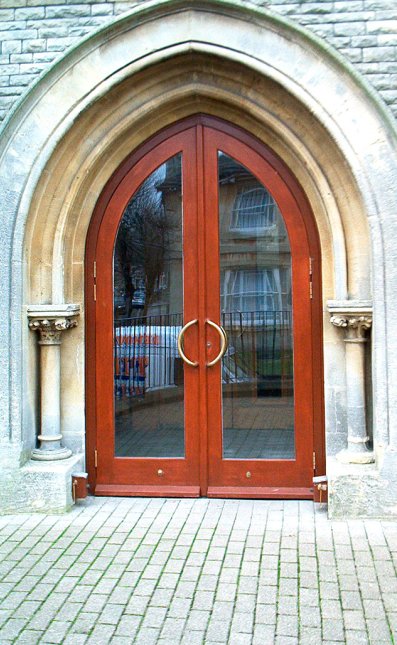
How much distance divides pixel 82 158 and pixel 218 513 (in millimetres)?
2851

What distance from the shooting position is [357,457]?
5.09 meters

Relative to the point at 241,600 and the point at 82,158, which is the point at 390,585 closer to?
the point at 241,600

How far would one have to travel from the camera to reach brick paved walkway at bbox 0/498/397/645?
3436mm

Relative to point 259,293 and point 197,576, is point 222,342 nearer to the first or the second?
point 259,293

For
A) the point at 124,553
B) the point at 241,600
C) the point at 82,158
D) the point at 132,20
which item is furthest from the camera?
the point at 82,158

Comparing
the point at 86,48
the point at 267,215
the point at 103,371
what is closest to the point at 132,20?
the point at 86,48

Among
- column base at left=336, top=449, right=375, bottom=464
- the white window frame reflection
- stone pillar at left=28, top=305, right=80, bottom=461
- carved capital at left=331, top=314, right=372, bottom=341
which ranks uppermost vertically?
the white window frame reflection

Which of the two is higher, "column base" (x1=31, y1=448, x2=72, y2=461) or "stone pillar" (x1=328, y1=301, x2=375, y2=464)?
"stone pillar" (x1=328, y1=301, x2=375, y2=464)

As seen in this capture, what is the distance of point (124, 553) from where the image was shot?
4.40 meters

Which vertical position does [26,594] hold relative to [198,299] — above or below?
below

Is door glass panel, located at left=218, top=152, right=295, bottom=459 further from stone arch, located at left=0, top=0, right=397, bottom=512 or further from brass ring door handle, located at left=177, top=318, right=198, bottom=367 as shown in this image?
stone arch, located at left=0, top=0, right=397, bottom=512

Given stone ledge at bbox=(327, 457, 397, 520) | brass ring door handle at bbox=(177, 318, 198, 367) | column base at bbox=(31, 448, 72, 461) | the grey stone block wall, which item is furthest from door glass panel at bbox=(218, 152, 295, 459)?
column base at bbox=(31, 448, 72, 461)

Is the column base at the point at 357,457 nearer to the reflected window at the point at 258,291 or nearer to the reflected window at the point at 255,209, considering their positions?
the reflected window at the point at 258,291

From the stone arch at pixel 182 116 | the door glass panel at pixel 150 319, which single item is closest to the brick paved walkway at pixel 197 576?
the door glass panel at pixel 150 319
